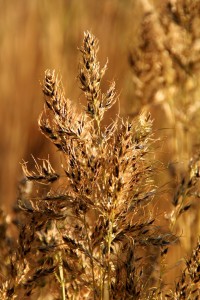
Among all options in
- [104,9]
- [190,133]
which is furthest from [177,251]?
[104,9]

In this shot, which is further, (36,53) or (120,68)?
(36,53)

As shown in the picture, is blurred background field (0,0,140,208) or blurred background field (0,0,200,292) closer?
blurred background field (0,0,200,292)

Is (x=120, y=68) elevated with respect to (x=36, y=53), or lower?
lower

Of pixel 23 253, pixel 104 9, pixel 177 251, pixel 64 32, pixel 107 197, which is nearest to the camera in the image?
pixel 107 197

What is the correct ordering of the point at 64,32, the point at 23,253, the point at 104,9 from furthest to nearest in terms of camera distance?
the point at 104,9 < the point at 64,32 < the point at 23,253

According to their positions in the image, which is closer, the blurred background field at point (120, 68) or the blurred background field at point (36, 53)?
the blurred background field at point (120, 68)

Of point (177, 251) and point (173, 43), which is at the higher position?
point (173, 43)

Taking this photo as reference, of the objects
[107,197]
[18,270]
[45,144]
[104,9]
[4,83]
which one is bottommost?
[18,270]

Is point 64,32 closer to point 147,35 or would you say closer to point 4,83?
point 4,83
